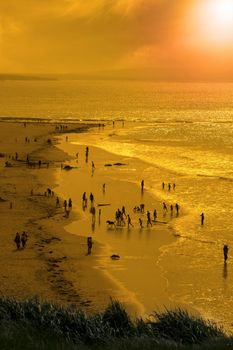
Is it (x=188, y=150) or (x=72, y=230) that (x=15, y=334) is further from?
(x=188, y=150)

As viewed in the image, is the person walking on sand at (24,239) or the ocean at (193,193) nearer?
the ocean at (193,193)

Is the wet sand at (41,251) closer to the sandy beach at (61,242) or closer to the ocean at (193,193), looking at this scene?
the sandy beach at (61,242)

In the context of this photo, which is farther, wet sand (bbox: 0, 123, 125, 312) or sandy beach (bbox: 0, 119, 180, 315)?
sandy beach (bbox: 0, 119, 180, 315)

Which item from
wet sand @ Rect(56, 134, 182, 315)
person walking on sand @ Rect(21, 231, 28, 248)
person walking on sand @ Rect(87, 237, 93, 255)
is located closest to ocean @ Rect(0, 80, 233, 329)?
wet sand @ Rect(56, 134, 182, 315)

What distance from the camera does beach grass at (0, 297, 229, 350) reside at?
42.3 feet

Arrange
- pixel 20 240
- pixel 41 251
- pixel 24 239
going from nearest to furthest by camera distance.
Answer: pixel 41 251 < pixel 24 239 < pixel 20 240

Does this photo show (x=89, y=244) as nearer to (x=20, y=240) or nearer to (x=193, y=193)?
(x=20, y=240)

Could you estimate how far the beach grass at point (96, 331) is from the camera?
12.9 metres

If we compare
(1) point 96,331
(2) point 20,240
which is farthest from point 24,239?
(1) point 96,331

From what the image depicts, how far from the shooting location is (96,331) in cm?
1394

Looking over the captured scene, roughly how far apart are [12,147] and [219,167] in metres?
26.6

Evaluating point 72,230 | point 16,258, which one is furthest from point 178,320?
point 72,230

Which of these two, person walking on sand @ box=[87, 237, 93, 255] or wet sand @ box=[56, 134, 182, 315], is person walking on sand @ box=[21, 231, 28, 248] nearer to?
person walking on sand @ box=[87, 237, 93, 255]

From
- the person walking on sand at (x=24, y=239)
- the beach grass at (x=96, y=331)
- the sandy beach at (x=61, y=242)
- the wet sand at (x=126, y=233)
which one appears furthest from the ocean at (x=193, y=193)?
the beach grass at (x=96, y=331)
